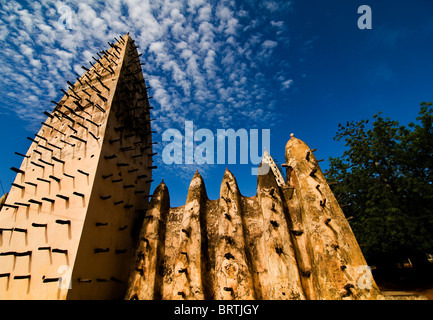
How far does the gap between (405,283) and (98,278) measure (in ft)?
77.9

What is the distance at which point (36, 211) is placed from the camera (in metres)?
7.42

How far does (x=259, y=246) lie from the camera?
7.57 metres

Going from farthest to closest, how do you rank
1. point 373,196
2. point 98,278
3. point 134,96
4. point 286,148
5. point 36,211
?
point 373,196 → point 134,96 → point 286,148 → point 36,211 → point 98,278

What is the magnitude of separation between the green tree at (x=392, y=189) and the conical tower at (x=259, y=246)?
7.39m

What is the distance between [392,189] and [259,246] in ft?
53.3

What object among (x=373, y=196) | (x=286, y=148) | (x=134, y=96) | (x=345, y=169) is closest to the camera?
(x=286, y=148)

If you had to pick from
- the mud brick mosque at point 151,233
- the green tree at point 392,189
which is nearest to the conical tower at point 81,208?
the mud brick mosque at point 151,233

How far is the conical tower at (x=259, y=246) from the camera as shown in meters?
5.96

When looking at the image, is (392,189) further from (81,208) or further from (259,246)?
(81,208)

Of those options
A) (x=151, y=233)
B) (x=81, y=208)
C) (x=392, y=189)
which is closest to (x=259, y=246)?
(x=151, y=233)

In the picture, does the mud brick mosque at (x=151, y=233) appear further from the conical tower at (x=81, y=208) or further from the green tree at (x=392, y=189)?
the green tree at (x=392, y=189)

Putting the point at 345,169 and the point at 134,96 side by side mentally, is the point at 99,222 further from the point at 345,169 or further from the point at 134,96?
the point at 345,169

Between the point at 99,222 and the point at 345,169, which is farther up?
the point at 345,169
